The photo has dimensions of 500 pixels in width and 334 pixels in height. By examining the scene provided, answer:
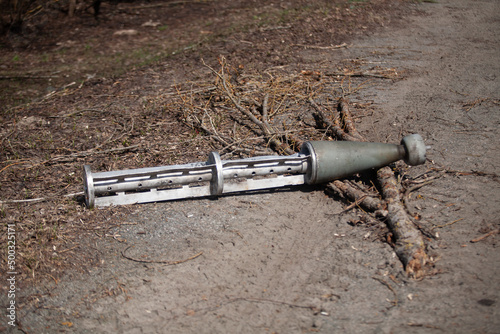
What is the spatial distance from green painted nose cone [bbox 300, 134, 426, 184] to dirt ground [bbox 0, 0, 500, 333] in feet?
0.79

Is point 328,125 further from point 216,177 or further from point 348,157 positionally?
point 216,177

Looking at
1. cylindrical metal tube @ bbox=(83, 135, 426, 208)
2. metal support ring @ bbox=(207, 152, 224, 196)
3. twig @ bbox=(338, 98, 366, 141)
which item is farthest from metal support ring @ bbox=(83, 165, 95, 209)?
twig @ bbox=(338, 98, 366, 141)

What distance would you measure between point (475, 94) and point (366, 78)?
1255 millimetres

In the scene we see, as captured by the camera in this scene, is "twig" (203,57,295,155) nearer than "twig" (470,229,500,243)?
No

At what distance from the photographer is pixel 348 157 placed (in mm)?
3869

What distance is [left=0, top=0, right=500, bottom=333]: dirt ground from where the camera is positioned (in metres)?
2.93

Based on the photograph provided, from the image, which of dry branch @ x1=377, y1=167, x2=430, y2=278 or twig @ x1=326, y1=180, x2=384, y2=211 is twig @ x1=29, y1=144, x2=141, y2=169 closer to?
twig @ x1=326, y1=180, x2=384, y2=211

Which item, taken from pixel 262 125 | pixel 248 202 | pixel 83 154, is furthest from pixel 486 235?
pixel 83 154

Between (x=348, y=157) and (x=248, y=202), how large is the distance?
2.92 ft

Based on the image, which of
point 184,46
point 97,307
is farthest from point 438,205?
point 184,46

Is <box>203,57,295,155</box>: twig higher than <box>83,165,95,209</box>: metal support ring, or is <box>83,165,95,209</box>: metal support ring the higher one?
<box>83,165,95,209</box>: metal support ring

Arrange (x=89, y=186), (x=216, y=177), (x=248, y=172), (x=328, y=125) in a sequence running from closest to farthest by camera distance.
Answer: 1. (x=89, y=186)
2. (x=216, y=177)
3. (x=248, y=172)
4. (x=328, y=125)

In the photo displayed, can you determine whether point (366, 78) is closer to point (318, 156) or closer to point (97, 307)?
point (318, 156)

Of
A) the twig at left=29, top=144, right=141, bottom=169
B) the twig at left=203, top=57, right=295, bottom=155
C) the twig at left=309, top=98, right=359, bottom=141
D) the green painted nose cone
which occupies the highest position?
the green painted nose cone
